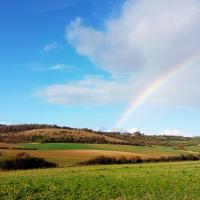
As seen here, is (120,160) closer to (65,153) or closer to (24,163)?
(65,153)

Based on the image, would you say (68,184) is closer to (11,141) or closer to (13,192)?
(13,192)

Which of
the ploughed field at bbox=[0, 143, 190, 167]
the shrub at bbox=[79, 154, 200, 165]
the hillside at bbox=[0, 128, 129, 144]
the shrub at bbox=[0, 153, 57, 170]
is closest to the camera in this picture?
the shrub at bbox=[0, 153, 57, 170]

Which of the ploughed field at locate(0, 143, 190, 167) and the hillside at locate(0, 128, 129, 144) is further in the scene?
the hillside at locate(0, 128, 129, 144)

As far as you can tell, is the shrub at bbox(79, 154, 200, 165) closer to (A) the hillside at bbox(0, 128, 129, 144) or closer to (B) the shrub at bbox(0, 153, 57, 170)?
(B) the shrub at bbox(0, 153, 57, 170)

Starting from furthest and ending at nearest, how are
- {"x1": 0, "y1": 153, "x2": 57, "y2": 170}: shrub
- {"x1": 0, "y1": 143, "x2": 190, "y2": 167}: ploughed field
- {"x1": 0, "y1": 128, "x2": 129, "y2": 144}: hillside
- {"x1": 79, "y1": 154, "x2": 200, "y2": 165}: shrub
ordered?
1. {"x1": 0, "y1": 128, "x2": 129, "y2": 144}: hillside
2. {"x1": 79, "y1": 154, "x2": 200, "y2": 165}: shrub
3. {"x1": 0, "y1": 143, "x2": 190, "y2": 167}: ploughed field
4. {"x1": 0, "y1": 153, "x2": 57, "y2": 170}: shrub

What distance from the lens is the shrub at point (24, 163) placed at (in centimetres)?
5784

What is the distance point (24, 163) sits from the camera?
60125 millimetres

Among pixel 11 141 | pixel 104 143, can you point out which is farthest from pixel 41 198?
pixel 104 143

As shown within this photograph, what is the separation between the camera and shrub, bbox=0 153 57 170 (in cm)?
5784

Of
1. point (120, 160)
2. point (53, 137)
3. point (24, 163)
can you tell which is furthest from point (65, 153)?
point (53, 137)

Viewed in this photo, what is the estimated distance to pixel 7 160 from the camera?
5828 cm

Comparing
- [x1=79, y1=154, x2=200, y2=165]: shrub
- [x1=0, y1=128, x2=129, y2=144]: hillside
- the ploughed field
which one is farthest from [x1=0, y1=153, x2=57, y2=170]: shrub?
[x1=0, y1=128, x2=129, y2=144]: hillside

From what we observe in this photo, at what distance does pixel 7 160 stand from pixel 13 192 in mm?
34391

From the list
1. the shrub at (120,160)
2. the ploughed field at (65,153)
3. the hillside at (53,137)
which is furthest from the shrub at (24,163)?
the hillside at (53,137)
